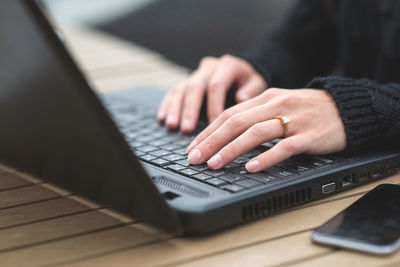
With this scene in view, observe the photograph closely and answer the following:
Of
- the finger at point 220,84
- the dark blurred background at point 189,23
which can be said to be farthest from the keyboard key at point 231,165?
the dark blurred background at point 189,23

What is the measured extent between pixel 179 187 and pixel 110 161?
0.17 m

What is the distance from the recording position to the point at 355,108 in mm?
878

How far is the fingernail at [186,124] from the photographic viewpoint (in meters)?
1.03

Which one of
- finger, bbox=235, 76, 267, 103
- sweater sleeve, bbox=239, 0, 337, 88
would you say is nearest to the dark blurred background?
sweater sleeve, bbox=239, 0, 337, 88

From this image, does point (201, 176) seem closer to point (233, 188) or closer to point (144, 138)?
point (233, 188)

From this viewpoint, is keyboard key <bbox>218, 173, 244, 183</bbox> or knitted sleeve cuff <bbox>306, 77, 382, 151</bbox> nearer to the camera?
keyboard key <bbox>218, 173, 244, 183</bbox>

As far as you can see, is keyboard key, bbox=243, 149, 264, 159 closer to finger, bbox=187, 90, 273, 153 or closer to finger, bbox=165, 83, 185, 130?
finger, bbox=187, 90, 273, 153

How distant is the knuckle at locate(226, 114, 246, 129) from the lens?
0.84 m

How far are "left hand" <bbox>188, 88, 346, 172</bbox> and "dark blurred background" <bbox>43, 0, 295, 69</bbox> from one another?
2.02m

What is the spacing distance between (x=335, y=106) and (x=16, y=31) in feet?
1.78

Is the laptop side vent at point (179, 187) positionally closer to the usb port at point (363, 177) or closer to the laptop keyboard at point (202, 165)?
the laptop keyboard at point (202, 165)

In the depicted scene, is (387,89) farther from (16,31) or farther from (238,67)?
(16,31)

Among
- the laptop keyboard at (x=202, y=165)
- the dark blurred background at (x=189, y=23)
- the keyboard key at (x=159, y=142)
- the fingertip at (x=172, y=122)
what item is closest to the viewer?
the laptop keyboard at (x=202, y=165)

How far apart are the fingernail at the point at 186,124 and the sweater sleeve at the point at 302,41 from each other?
531 millimetres
